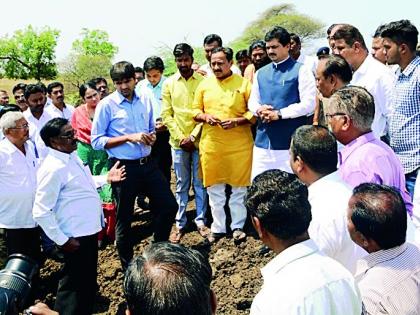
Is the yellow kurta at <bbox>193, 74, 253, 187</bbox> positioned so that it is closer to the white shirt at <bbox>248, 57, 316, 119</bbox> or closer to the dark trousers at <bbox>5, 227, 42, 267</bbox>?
the white shirt at <bbox>248, 57, 316, 119</bbox>

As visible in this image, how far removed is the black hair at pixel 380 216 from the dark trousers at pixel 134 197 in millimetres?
2760

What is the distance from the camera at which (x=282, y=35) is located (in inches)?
189

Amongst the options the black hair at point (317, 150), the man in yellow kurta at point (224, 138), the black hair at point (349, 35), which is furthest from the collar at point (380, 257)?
the man in yellow kurta at point (224, 138)

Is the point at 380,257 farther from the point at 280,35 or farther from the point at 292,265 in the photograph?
the point at 280,35

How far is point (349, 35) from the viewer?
→ 434 cm

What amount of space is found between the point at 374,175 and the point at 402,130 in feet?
4.28

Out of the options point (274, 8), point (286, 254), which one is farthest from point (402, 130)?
point (274, 8)

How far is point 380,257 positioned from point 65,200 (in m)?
2.24

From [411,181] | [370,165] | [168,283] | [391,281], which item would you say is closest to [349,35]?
[411,181]

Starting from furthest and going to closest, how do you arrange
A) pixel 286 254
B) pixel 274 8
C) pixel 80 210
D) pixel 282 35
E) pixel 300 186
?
pixel 274 8 < pixel 282 35 < pixel 80 210 < pixel 300 186 < pixel 286 254

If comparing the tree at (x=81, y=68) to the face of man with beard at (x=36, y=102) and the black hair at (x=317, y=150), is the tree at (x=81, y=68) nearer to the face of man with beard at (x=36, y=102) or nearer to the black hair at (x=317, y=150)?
the face of man with beard at (x=36, y=102)

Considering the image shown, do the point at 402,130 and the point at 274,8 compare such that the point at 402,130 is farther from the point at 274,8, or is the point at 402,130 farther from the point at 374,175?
the point at 274,8

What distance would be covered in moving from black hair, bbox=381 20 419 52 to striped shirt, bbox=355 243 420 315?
86.7 inches

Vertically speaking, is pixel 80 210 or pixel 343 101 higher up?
pixel 343 101
